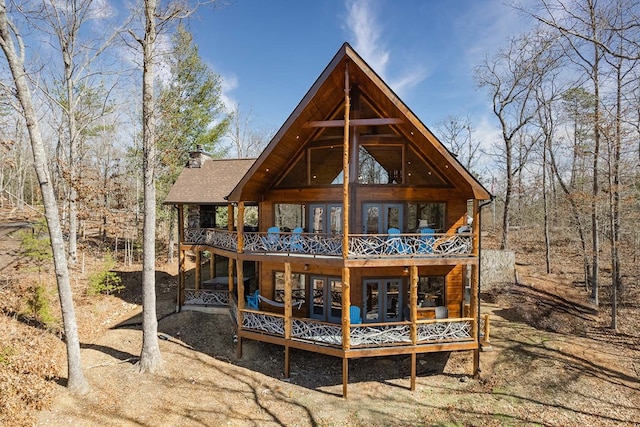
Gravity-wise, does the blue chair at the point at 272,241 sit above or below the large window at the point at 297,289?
above

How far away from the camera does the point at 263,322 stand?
12.0m

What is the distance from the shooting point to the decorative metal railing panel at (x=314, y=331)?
10.9 metres

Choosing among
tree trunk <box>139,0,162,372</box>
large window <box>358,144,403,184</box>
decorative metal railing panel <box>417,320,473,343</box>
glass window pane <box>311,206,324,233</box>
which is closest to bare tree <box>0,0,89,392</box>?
tree trunk <box>139,0,162,372</box>

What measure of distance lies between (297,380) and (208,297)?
7.30 m

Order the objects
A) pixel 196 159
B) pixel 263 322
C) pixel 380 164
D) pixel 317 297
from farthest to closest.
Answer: pixel 196 159 < pixel 317 297 < pixel 380 164 < pixel 263 322

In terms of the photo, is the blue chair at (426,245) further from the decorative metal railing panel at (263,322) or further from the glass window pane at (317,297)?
the decorative metal railing panel at (263,322)

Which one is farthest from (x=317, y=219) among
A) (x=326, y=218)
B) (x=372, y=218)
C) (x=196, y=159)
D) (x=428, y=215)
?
(x=196, y=159)

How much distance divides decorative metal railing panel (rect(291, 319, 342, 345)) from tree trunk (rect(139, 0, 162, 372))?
4.96m

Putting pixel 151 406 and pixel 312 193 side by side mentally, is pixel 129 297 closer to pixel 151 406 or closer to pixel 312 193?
pixel 151 406

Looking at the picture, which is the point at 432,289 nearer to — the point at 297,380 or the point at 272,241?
the point at 297,380

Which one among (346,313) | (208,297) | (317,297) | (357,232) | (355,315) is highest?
(357,232)

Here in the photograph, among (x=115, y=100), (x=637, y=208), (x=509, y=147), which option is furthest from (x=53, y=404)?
(x=509, y=147)

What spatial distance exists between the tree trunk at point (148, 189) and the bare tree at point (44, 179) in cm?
197

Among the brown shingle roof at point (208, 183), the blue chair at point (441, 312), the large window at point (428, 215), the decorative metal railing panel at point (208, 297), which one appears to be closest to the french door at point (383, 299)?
the blue chair at point (441, 312)
